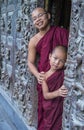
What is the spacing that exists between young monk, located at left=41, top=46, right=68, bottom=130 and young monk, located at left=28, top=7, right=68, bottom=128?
15 centimetres

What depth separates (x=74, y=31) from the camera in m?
2.77

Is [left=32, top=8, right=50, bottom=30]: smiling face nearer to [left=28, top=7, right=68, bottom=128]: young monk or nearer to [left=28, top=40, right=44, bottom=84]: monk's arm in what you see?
[left=28, top=7, right=68, bottom=128]: young monk

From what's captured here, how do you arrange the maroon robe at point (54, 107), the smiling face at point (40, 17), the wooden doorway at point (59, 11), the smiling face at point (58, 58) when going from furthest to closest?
the wooden doorway at point (59, 11) → the smiling face at point (40, 17) → the maroon robe at point (54, 107) → the smiling face at point (58, 58)

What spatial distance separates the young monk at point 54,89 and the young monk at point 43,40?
0.15 meters

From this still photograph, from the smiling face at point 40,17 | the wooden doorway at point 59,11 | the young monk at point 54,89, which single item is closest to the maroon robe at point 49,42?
the smiling face at point 40,17

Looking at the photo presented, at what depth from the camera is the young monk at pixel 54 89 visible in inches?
133

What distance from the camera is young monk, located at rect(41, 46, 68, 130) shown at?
339 cm

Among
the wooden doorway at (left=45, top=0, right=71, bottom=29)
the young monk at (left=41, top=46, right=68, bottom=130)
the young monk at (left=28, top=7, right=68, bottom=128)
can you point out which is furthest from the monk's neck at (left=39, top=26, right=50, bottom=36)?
the wooden doorway at (left=45, top=0, right=71, bottom=29)

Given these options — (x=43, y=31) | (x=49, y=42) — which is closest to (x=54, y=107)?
(x=49, y=42)

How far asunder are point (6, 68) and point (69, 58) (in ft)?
11.2

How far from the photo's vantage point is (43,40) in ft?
12.6

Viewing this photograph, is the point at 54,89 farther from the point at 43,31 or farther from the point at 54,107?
the point at 43,31

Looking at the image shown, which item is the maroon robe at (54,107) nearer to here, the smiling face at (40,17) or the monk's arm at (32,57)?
the monk's arm at (32,57)

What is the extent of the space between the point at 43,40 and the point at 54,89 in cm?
61
